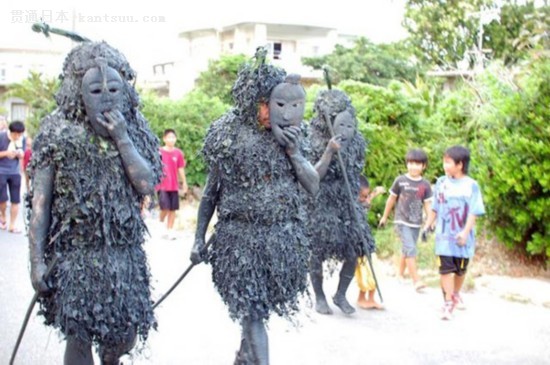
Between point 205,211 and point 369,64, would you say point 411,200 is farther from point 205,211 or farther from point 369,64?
point 369,64

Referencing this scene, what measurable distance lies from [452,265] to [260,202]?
9.47ft

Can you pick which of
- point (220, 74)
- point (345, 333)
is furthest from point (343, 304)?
point (220, 74)

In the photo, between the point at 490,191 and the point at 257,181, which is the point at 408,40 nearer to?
the point at 490,191

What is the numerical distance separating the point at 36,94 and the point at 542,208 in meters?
27.4

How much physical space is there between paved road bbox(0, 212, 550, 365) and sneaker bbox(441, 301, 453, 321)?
8 cm

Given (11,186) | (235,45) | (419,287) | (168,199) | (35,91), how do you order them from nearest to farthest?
(419,287)
(11,186)
(168,199)
(35,91)
(235,45)

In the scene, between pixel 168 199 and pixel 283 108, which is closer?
pixel 283 108

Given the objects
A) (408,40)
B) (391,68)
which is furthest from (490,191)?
(408,40)

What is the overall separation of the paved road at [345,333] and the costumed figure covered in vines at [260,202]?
50cm

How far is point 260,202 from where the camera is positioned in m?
4.55

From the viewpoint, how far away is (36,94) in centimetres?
3116

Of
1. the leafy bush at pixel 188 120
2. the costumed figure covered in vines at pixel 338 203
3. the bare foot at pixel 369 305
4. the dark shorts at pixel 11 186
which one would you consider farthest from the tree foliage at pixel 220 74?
the costumed figure covered in vines at pixel 338 203

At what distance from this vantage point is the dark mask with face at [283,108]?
461 centimetres

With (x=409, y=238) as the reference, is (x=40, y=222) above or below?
above
